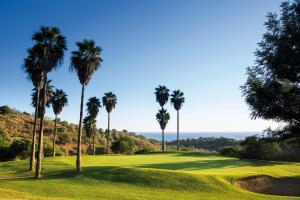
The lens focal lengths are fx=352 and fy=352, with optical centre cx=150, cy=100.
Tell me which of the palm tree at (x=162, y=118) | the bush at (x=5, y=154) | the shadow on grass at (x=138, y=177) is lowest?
the shadow on grass at (x=138, y=177)

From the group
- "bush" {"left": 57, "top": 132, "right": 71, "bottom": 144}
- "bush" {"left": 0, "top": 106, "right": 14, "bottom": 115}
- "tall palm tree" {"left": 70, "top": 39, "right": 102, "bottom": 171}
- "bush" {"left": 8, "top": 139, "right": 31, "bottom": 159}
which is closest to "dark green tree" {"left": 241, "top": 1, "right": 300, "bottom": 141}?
"tall palm tree" {"left": 70, "top": 39, "right": 102, "bottom": 171}

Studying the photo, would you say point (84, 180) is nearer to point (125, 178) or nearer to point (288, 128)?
point (125, 178)

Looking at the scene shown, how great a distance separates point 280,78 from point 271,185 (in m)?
18.3

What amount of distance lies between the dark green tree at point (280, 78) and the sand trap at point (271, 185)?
39.2 feet

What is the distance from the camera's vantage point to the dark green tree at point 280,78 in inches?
705

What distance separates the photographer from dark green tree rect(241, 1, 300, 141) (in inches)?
705

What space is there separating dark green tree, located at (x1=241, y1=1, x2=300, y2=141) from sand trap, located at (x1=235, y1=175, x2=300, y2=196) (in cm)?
1194

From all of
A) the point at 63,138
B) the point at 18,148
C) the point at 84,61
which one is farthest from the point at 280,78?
the point at 63,138

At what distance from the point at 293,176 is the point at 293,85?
77.8 feet

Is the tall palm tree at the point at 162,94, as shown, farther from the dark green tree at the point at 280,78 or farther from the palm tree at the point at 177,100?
the dark green tree at the point at 280,78

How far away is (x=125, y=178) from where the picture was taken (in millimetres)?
32438

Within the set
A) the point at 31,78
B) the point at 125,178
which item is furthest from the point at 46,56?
the point at 125,178

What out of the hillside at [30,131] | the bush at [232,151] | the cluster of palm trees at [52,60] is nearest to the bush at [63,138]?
the hillside at [30,131]

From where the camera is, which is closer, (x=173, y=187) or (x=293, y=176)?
(x=173, y=187)
